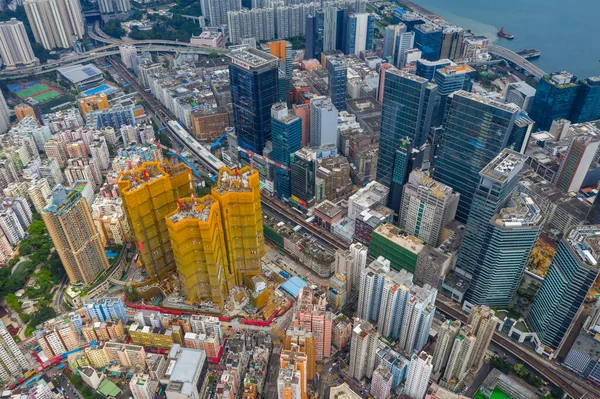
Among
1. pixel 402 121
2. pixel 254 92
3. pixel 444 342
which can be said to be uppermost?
pixel 254 92

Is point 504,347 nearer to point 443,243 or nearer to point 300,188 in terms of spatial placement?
point 443,243

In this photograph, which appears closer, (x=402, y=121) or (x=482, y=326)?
(x=482, y=326)

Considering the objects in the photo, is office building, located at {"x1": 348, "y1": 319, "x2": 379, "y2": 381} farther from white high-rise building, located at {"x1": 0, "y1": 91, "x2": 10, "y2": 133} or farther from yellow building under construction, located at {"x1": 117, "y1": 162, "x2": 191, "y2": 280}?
white high-rise building, located at {"x1": 0, "y1": 91, "x2": 10, "y2": 133}

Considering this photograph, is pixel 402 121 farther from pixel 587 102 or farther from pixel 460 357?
pixel 587 102

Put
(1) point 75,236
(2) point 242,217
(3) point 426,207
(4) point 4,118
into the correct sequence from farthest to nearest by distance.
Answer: (4) point 4,118 → (3) point 426,207 → (1) point 75,236 → (2) point 242,217

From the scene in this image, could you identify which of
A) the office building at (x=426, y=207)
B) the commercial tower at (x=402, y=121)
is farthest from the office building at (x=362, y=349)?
the commercial tower at (x=402, y=121)

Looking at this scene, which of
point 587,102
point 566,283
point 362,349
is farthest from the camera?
point 587,102

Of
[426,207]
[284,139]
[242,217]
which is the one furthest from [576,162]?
[242,217]

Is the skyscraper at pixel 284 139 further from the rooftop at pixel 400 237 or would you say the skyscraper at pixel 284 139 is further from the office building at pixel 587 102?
the office building at pixel 587 102

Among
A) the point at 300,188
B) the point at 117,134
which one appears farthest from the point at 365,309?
the point at 117,134
